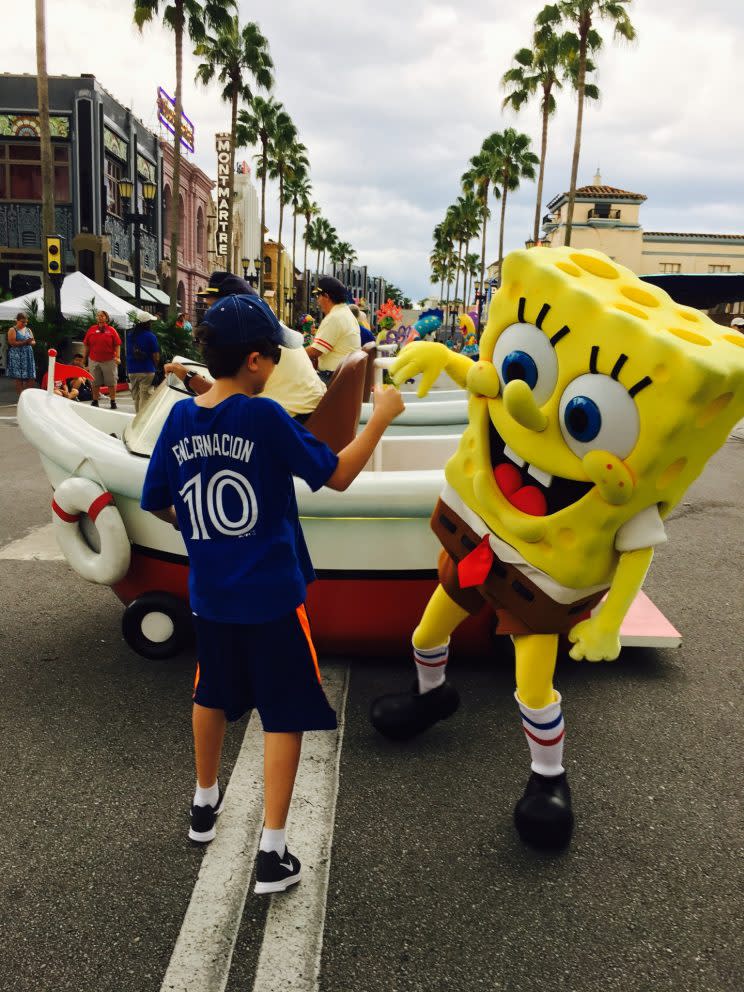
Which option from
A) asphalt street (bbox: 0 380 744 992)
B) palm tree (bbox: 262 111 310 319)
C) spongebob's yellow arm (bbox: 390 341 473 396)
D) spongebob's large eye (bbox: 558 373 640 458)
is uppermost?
palm tree (bbox: 262 111 310 319)

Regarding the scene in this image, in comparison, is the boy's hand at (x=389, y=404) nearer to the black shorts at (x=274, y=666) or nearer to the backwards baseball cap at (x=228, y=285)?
the black shorts at (x=274, y=666)

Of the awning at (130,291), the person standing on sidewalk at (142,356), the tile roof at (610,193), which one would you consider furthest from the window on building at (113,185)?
the tile roof at (610,193)

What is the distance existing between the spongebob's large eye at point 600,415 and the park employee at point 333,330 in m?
2.88

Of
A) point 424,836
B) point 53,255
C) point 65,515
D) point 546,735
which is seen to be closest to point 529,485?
point 546,735

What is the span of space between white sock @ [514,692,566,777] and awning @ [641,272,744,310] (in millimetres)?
1416

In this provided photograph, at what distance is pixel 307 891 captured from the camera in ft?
6.59

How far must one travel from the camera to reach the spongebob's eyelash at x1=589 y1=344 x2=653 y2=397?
1.89 m

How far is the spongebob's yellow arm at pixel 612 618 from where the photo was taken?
2041mm

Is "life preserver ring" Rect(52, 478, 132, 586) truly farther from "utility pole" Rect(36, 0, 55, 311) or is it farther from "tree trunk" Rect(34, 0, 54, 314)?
"utility pole" Rect(36, 0, 55, 311)

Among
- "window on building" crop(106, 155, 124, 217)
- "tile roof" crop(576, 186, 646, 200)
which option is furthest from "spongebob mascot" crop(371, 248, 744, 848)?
"tile roof" crop(576, 186, 646, 200)

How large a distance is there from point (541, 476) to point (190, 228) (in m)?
42.8

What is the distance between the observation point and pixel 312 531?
3.09 m

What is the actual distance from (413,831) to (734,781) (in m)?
1.19

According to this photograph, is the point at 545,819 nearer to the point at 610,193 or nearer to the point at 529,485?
the point at 529,485
